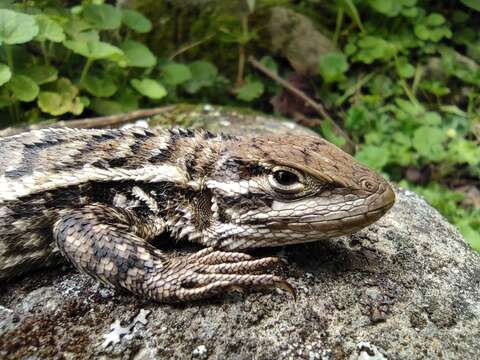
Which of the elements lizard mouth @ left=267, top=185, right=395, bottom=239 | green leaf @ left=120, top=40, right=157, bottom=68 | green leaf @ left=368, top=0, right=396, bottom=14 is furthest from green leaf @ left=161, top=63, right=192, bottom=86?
lizard mouth @ left=267, top=185, right=395, bottom=239

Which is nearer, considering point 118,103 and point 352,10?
point 118,103

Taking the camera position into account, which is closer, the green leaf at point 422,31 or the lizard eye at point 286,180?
the lizard eye at point 286,180

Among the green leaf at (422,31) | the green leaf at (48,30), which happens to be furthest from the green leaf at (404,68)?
the green leaf at (48,30)

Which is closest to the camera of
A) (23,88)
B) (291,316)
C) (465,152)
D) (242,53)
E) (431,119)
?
(291,316)

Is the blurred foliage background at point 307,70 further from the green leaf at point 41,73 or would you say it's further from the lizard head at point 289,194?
the lizard head at point 289,194

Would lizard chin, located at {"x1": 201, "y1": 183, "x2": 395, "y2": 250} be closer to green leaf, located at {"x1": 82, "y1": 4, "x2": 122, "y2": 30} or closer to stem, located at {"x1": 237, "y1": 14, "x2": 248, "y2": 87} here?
green leaf, located at {"x1": 82, "y1": 4, "x2": 122, "y2": 30}

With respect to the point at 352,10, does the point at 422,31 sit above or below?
below

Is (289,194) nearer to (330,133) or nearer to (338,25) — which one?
(330,133)

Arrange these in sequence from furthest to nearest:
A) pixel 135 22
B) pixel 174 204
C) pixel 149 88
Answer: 1. pixel 135 22
2. pixel 149 88
3. pixel 174 204

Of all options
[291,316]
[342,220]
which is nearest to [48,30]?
[342,220]
